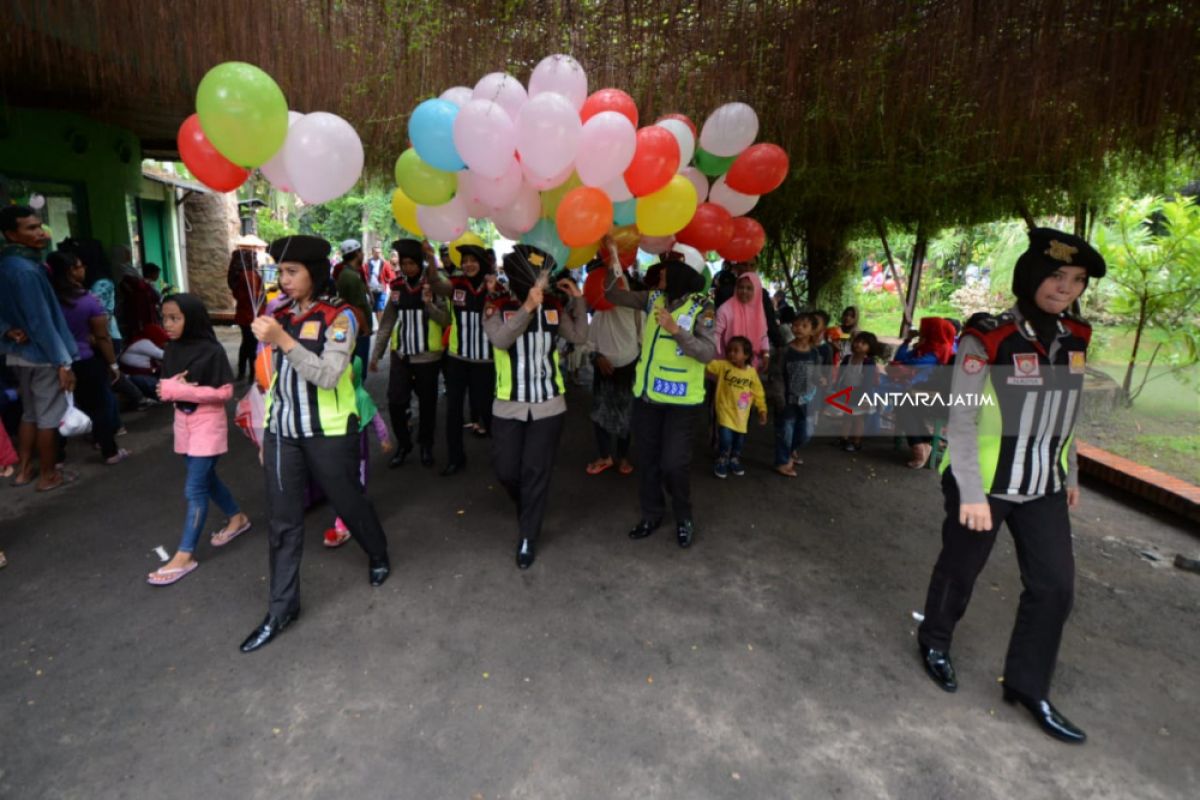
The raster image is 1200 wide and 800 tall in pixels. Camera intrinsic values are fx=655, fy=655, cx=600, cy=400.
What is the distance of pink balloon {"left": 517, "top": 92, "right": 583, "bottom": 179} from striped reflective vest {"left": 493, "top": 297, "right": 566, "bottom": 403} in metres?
0.76

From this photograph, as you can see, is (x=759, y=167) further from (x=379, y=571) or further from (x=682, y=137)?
(x=379, y=571)

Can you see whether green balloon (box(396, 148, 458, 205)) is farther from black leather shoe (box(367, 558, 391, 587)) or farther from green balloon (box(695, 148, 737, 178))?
black leather shoe (box(367, 558, 391, 587))

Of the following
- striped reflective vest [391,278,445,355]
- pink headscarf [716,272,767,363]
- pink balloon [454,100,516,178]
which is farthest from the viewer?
pink headscarf [716,272,767,363]

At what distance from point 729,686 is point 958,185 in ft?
18.1

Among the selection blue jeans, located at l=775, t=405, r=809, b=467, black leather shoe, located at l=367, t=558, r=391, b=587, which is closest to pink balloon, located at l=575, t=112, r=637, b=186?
black leather shoe, located at l=367, t=558, r=391, b=587

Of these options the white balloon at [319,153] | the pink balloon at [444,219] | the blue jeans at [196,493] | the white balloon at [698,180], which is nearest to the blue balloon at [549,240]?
the pink balloon at [444,219]

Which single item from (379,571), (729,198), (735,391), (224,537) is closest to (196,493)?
(224,537)

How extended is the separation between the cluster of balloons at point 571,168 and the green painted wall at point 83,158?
17.8ft

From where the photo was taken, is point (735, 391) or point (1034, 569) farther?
point (735, 391)

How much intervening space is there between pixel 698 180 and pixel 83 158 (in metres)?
7.74

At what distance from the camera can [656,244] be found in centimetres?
430

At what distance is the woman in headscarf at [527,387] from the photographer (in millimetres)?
3398

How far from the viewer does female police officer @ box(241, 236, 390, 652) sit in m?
2.72

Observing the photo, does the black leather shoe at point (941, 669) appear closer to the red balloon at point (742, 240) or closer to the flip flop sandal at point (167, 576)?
the red balloon at point (742, 240)
